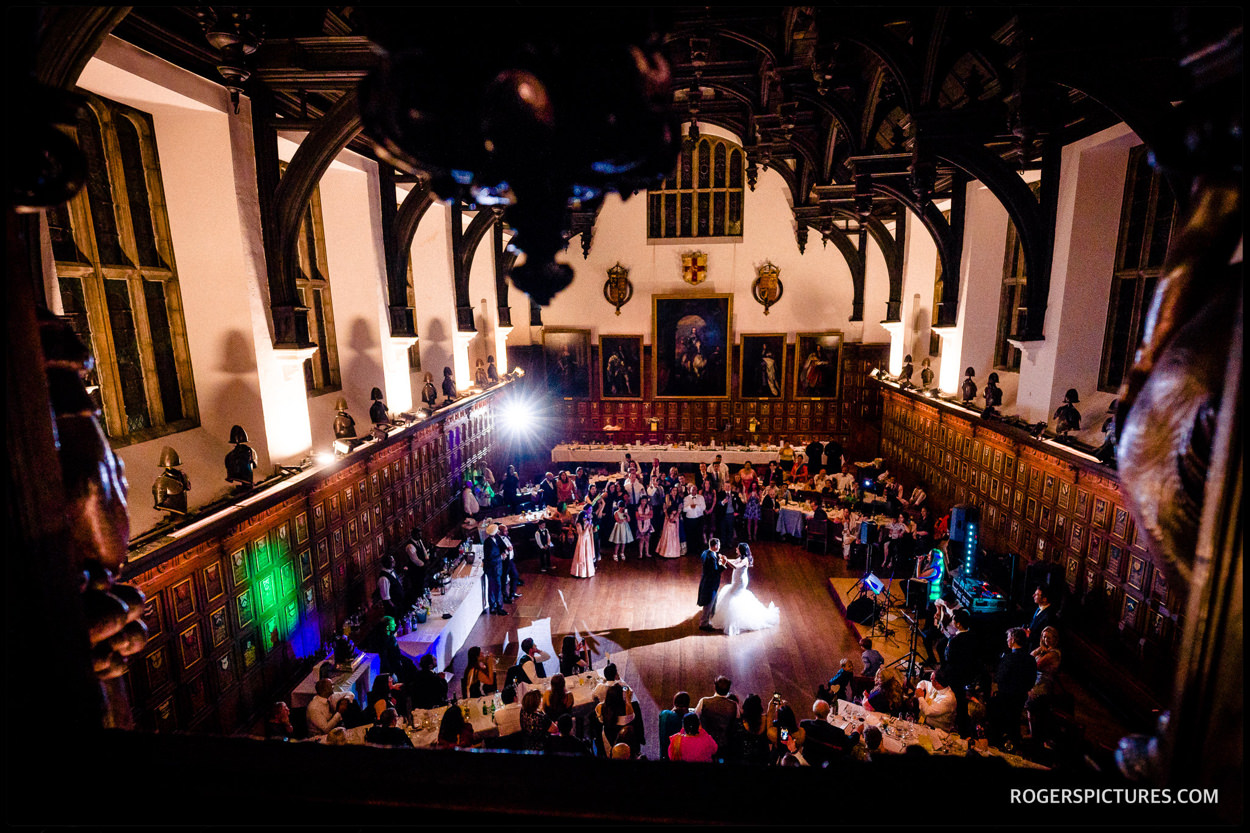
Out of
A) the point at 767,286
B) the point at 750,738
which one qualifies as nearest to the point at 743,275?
the point at 767,286

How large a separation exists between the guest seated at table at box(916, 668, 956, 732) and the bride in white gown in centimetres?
299

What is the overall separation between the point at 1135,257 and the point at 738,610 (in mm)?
6688

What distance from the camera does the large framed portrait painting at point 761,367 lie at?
634 inches

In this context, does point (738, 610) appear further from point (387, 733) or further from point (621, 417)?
point (621, 417)

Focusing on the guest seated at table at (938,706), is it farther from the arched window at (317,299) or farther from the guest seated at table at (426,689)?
the arched window at (317,299)

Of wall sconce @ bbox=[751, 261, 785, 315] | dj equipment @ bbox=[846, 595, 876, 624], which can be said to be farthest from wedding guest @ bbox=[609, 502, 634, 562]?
wall sconce @ bbox=[751, 261, 785, 315]

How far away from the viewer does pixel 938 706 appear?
534 cm

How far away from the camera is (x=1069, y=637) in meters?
7.04

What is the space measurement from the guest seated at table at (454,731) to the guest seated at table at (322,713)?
1.04 meters

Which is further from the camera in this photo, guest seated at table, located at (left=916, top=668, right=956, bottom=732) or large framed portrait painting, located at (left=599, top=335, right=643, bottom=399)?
large framed portrait painting, located at (left=599, top=335, right=643, bottom=399)

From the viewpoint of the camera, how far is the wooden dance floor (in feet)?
23.6

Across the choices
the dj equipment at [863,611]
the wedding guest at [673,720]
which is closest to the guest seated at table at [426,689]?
the wedding guest at [673,720]

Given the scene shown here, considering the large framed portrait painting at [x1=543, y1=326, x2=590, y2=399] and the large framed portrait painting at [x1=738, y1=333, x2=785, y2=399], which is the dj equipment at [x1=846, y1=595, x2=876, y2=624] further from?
the large framed portrait painting at [x1=543, y1=326, x2=590, y2=399]

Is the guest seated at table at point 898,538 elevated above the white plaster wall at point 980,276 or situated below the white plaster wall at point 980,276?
below
